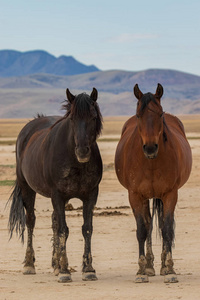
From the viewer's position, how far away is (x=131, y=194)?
25.5ft

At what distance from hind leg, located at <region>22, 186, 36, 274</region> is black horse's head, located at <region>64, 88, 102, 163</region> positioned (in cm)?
190

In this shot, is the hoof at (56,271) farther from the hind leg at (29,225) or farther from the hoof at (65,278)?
the hoof at (65,278)

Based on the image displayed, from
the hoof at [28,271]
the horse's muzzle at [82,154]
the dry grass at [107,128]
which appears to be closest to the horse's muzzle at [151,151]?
the horse's muzzle at [82,154]

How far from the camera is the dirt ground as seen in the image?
6.76 meters

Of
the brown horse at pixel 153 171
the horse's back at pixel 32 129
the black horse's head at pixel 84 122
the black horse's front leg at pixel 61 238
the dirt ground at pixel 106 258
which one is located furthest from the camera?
the horse's back at pixel 32 129

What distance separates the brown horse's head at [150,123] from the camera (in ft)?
23.2

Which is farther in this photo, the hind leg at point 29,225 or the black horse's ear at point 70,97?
the hind leg at point 29,225

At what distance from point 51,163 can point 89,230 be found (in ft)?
3.07

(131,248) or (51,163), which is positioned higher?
(51,163)

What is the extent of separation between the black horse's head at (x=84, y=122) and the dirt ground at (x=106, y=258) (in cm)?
148

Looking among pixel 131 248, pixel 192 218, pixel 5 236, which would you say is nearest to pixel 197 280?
pixel 131 248

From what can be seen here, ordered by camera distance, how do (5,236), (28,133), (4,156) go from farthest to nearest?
(4,156), (5,236), (28,133)

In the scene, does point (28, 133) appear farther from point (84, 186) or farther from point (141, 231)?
point (141, 231)

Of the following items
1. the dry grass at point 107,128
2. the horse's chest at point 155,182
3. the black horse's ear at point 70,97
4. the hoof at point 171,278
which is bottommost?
the dry grass at point 107,128
